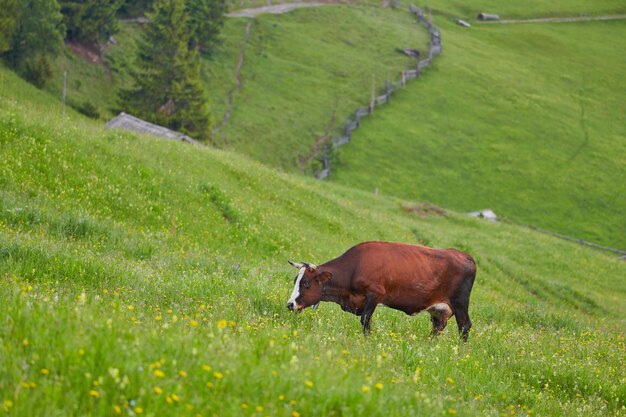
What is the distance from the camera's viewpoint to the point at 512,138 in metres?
92.0

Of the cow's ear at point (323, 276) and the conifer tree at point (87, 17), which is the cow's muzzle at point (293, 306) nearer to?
the cow's ear at point (323, 276)

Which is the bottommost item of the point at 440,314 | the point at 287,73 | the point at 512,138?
the point at 512,138

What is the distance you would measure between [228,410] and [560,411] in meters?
5.73

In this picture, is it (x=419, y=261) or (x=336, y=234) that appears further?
(x=336, y=234)

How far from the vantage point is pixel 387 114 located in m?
93.4

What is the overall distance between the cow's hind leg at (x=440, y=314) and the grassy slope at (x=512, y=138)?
59.2 metres

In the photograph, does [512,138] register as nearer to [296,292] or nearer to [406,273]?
[406,273]

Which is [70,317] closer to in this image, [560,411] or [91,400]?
[91,400]

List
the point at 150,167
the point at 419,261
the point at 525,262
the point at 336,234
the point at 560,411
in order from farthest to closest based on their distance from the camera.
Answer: the point at 525,262
the point at 336,234
the point at 150,167
the point at 419,261
the point at 560,411

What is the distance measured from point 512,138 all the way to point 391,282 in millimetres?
82503

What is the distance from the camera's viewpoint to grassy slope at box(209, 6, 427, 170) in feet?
260

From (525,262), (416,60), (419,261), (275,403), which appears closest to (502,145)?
(416,60)

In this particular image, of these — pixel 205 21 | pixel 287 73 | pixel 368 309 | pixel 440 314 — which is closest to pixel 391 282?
pixel 368 309

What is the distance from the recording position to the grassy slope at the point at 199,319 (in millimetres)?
6660
